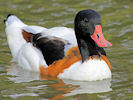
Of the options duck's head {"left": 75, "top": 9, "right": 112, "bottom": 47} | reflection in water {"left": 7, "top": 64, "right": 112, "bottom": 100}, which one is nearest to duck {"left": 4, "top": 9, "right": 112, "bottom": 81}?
duck's head {"left": 75, "top": 9, "right": 112, "bottom": 47}

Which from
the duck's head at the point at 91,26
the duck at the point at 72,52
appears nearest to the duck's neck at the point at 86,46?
the duck at the point at 72,52

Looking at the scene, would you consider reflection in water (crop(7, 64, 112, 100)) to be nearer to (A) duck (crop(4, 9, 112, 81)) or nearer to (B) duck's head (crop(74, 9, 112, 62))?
(A) duck (crop(4, 9, 112, 81))

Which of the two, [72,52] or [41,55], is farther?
[41,55]

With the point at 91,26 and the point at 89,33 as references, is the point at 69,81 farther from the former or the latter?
the point at 91,26

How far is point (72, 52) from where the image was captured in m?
9.31

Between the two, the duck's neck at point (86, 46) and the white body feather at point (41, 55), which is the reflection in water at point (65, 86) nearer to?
the white body feather at point (41, 55)

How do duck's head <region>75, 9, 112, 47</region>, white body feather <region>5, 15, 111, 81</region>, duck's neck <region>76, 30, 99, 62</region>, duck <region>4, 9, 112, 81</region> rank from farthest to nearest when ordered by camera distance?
duck's neck <region>76, 30, 99, 62</region> < white body feather <region>5, 15, 111, 81</region> < duck <region>4, 9, 112, 81</region> < duck's head <region>75, 9, 112, 47</region>

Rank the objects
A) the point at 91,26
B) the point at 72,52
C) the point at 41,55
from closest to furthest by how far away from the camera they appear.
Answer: the point at 91,26, the point at 72,52, the point at 41,55

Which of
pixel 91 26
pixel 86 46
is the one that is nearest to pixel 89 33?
pixel 91 26

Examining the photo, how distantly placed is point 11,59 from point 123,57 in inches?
116

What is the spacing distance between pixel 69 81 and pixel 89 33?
1.15 metres

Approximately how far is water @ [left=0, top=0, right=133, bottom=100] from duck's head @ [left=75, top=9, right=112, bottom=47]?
986mm

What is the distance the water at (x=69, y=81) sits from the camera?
8.24 m

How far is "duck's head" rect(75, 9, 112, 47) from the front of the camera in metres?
8.63
